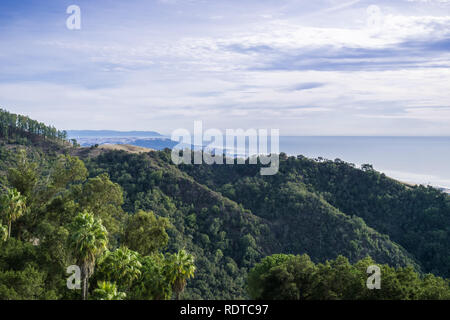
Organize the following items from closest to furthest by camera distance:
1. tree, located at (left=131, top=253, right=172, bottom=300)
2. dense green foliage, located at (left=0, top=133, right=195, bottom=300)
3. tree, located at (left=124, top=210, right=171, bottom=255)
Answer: dense green foliage, located at (left=0, top=133, right=195, bottom=300)
tree, located at (left=131, top=253, right=172, bottom=300)
tree, located at (left=124, top=210, right=171, bottom=255)

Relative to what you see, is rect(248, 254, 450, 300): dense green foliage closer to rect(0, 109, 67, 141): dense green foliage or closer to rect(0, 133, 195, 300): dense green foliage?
rect(0, 133, 195, 300): dense green foliage

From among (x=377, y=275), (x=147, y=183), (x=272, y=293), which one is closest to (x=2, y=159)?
(x=147, y=183)

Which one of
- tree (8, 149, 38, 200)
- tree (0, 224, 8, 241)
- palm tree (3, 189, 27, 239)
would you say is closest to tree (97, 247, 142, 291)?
tree (0, 224, 8, 241)

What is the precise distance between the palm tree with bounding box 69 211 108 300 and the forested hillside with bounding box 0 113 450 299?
0.20 feet

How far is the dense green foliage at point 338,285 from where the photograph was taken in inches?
862

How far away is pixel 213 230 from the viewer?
52219mm

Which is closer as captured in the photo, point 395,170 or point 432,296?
point 432,296

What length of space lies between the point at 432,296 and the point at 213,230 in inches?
Result: 1318

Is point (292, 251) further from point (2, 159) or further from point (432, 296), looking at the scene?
point (2, 159)

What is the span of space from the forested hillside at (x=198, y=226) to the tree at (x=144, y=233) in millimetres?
85

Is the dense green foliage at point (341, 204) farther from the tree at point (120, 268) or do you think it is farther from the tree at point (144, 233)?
the tree at point (120, 268)

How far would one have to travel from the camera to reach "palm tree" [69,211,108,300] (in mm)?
17688

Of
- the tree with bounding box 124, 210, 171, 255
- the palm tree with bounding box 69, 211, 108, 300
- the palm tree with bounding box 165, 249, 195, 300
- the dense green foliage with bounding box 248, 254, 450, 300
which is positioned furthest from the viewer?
the tree with bounding box 124, 210, 171, 255

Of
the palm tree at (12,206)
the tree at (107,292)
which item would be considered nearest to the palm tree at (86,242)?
the tree at (107,292)
